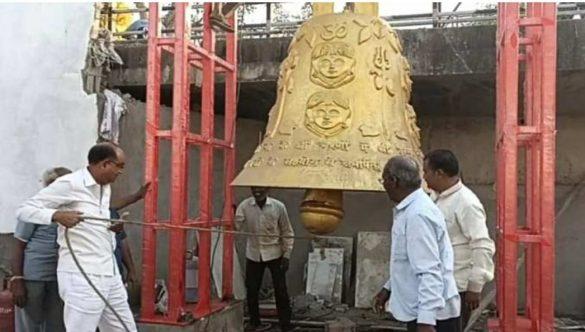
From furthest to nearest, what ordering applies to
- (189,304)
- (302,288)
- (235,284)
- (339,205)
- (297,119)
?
(302,288)
(235,284)
(189,304)
(297,119)
(339,205)

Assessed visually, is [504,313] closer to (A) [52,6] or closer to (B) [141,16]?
(A) [52,6]

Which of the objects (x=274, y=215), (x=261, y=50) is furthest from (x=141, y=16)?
(x=274, y=215)

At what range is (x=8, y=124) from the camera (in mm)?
6539

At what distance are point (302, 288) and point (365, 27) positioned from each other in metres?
4.79

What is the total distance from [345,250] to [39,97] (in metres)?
3.69

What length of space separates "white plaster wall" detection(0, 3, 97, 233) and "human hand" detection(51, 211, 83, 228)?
3.00 meters

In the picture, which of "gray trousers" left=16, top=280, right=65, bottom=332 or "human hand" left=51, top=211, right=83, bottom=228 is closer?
"human hand" left=51, top=211, right=83, bottom=228

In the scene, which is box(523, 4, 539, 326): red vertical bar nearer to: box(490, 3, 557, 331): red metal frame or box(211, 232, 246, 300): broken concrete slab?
box(490, 3, 557, 331): red metal frame

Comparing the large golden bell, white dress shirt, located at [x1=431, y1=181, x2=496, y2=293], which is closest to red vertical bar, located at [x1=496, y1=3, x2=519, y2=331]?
white dress shirt, located at [x1=431, y1=181, x2=496, y2=293]

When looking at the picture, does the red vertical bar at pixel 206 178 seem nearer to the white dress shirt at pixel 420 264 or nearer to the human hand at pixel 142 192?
the human hand at pixel 142 192

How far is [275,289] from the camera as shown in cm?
655

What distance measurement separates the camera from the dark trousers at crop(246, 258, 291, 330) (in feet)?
21.4

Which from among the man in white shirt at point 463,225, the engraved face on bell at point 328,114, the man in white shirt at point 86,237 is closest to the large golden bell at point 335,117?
the engraved face on bell at point 328,114

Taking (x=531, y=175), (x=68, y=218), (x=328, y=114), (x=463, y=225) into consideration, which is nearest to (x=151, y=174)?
(x=68, y=218)
